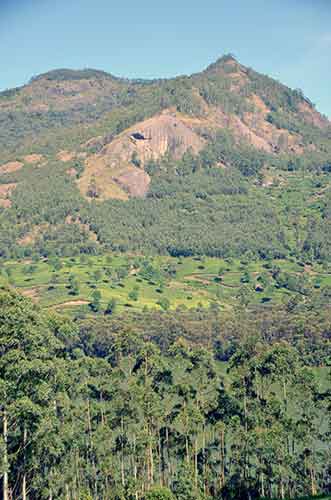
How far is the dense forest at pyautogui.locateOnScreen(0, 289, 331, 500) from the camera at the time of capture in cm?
5509

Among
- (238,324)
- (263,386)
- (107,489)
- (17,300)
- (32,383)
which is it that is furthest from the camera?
(238,324)

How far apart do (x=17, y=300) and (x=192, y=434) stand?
22520 millimetres

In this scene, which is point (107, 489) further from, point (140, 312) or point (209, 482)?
point (140, 312)

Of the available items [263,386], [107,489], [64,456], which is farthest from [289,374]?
[64,456]

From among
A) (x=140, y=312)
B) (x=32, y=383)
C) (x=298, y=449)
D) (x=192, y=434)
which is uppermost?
(x=32, y=383)

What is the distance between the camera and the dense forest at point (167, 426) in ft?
181

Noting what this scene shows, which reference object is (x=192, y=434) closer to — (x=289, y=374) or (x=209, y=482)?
(x=209, y=482)

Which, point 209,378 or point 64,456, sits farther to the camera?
point 209,378

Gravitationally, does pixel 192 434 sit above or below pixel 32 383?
below

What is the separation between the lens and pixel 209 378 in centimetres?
7850

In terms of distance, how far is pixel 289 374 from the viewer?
247ft

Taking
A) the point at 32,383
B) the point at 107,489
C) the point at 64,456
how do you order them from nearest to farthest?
the point at 32,383 < the point at 64,456 < the point at 107,489

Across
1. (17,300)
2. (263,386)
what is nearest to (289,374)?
(263,386)

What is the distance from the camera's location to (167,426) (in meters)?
69.8
